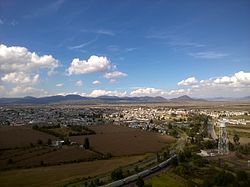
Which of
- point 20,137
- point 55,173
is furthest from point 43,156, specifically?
point 20,137

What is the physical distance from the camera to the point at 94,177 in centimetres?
3684

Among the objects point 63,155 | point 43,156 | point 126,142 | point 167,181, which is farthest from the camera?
point 126,142

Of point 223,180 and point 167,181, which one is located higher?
point 223,180

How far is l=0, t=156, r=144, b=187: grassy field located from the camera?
34.4m

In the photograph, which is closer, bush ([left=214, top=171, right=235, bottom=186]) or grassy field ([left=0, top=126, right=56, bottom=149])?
bush ([left=214, top=171, right=235, bottom=186])

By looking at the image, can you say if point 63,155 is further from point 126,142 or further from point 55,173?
point 126,142

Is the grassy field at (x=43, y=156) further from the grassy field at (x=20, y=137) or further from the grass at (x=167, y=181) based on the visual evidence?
the grass at (x=167, y=181)

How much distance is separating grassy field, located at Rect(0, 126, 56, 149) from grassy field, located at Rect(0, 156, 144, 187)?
15676 mm

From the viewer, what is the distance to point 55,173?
38719 millimetres

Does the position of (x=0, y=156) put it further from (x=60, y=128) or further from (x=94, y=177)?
(x=60, y=128)

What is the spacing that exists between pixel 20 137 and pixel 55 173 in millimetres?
26941

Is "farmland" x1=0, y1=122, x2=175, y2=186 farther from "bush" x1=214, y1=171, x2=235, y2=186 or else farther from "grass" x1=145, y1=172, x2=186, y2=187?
"bush" x1=214, y1=171, x2=235, y2=186

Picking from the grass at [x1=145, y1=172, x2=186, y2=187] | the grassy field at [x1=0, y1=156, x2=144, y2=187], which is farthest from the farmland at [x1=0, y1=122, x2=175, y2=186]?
the grass at [x1=145, y1=172, x2=186, y2=187]

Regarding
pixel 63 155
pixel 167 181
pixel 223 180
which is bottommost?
pixel 167 181
